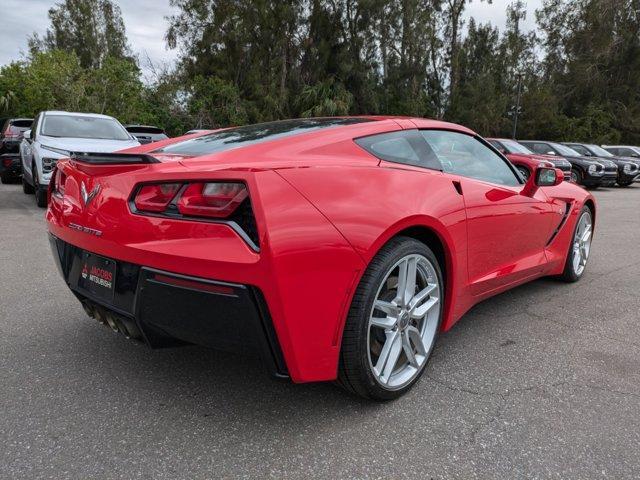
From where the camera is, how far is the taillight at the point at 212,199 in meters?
1.85

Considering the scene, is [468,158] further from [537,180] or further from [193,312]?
[193,312]

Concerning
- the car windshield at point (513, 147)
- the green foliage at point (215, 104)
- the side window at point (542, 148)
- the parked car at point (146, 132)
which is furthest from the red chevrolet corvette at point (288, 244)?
the green foliage at point (215, 104)

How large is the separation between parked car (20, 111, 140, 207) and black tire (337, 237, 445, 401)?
21.4ft

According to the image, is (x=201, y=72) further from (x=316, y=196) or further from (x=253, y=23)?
(x=316, y=196)

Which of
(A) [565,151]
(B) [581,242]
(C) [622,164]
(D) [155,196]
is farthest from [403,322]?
(C) [622,164]

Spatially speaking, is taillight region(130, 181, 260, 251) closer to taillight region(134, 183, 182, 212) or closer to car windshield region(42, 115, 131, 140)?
taillight region(134, 183, 182, 212)

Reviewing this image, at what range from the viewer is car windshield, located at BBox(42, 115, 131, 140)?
8.24m

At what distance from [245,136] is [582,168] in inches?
611

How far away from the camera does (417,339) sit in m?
2.42

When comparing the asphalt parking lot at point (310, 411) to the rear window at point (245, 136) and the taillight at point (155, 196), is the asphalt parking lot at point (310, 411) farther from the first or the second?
the rear window at point (245, 136)

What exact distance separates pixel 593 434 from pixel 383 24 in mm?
34300

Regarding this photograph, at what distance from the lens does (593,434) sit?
209 centimetres

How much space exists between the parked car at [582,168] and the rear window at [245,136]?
14.8m

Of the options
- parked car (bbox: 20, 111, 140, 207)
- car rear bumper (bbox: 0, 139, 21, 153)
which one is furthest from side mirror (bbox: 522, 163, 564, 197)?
car rear bumper (bbox: 0, 139, 21, 153)
